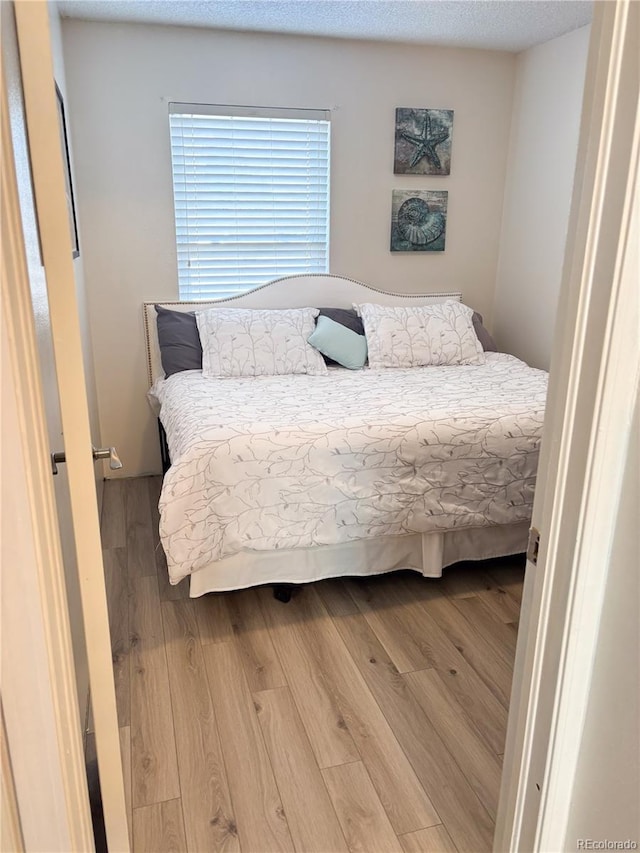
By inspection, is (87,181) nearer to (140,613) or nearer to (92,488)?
(140,613)

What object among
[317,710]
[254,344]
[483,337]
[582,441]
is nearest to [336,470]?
[317,710]

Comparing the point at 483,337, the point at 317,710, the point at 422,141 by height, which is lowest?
the point at 317,710

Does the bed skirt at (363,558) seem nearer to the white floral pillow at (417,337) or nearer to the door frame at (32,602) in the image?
the white floral pillow at (417,337)

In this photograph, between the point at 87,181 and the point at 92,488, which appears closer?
the point at 92,488

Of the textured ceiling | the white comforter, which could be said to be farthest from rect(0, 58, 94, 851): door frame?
the textured ceiling

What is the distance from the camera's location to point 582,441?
104cm

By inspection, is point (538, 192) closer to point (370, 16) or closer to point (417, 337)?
point (417, 337)

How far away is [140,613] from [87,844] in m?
1.31

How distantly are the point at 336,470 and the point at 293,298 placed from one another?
69.4 inches

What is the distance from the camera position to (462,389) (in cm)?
300

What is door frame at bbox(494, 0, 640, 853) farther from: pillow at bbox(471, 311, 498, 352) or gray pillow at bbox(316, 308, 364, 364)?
pillow at bbox(471, 311, 498, 352)

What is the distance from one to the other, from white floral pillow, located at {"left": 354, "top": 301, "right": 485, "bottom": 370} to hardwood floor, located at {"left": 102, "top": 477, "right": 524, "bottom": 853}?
1.23 m

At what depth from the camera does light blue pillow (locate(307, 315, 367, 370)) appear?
3.48m

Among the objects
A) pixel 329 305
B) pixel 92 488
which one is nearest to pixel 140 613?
pixel 92 488
